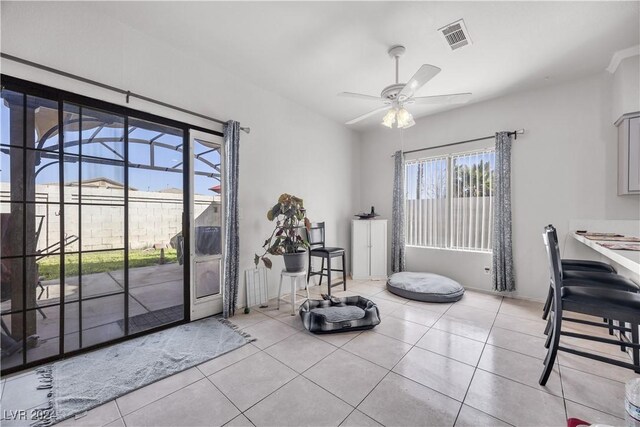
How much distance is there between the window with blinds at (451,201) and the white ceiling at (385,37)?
125cm

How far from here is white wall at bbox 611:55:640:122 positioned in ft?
8.72

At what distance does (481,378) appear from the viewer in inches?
72.6

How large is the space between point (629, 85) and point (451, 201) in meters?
2.25

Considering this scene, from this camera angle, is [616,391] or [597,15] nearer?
[616,391]

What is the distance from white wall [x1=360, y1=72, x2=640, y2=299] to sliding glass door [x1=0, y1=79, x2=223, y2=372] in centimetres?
380

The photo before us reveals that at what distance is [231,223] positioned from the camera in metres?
2.98

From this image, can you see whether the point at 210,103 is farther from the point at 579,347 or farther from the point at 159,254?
the point at 579,347

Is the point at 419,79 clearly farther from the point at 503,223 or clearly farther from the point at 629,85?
the point at 503,223

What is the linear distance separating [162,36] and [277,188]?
210 centimetres

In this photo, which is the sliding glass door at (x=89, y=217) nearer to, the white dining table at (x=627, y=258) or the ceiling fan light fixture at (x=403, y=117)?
the ceiling fan light fixture at (x=403, y=117)

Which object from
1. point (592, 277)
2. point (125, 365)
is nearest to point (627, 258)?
point (592, 277)

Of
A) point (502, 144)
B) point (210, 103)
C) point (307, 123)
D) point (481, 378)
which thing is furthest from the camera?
point (307, 123)

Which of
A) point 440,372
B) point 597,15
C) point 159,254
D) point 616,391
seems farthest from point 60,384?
point 597,15

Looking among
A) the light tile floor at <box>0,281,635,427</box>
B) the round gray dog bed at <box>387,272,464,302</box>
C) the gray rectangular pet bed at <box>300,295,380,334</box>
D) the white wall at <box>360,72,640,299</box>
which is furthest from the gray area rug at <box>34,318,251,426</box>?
the white wall at <box>360,72,640,299</box>
